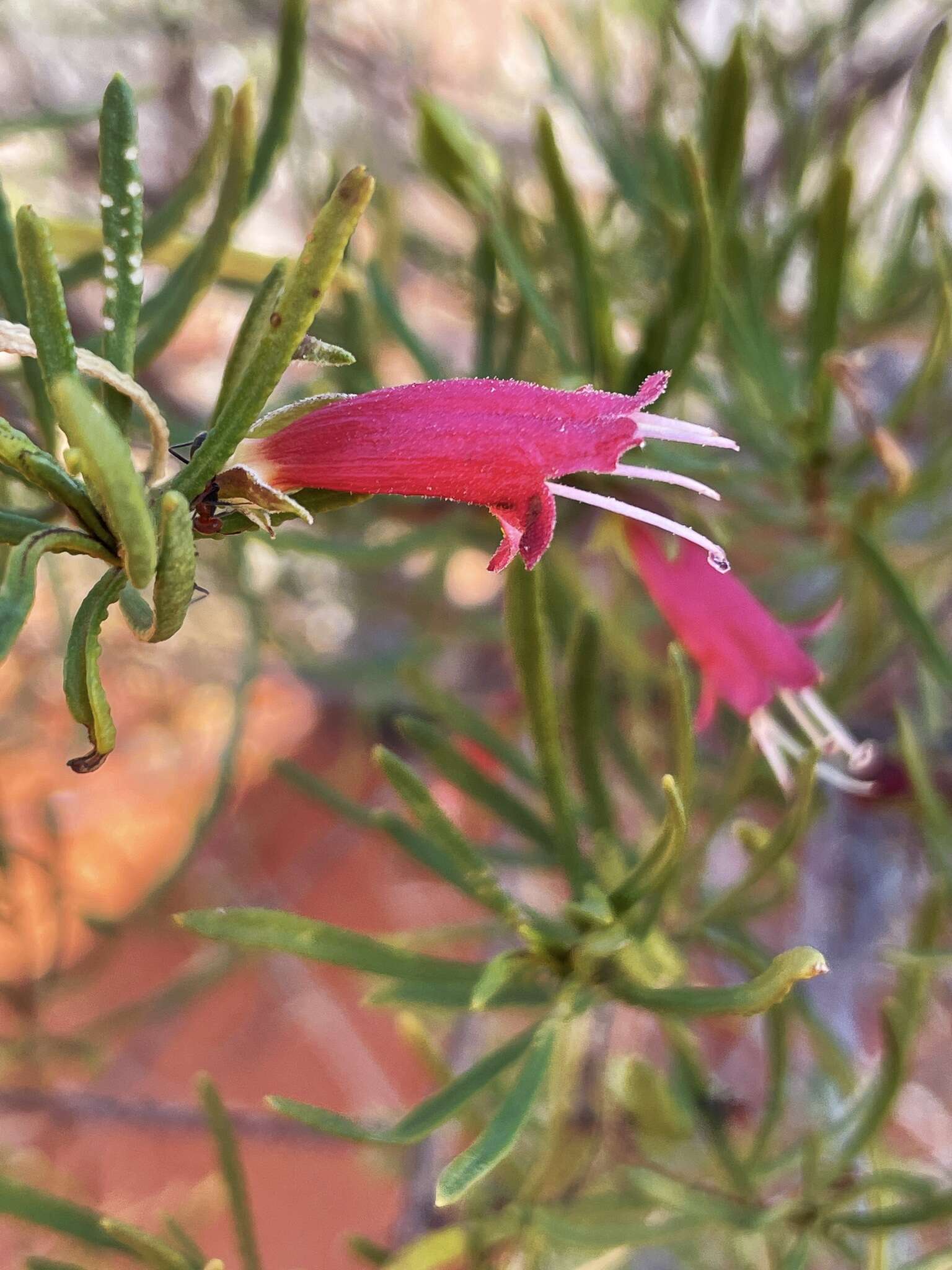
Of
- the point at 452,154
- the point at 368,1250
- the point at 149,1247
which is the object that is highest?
the point at 452,154

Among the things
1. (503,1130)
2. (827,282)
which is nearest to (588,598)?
(827,282)

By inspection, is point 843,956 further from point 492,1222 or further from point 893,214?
point 893,214

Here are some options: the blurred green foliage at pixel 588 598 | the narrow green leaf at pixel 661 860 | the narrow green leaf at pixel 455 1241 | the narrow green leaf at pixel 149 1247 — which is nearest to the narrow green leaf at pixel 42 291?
the blurred green foliage at pixel 588 598

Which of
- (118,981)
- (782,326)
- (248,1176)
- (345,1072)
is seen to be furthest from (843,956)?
(118,981)

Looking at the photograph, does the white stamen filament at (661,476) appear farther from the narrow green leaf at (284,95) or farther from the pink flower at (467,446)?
the narrow green leaf at (284,95)

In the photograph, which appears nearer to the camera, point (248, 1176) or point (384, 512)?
point (384, 512)

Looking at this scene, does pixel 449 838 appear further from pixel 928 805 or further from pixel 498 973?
pixel 928 805

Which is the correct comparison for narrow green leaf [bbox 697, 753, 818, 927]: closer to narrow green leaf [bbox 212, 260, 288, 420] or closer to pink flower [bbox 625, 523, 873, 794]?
pink flower [bbox 625, 523, 873, 794]
